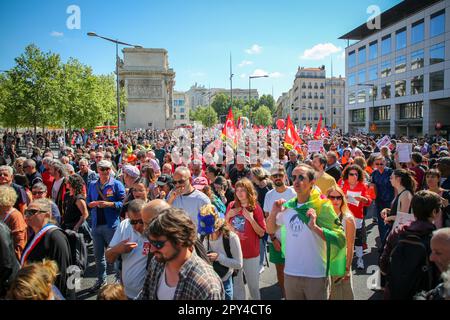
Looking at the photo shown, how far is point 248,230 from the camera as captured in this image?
4.73 metres

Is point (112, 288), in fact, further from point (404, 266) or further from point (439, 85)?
point (439, 85)

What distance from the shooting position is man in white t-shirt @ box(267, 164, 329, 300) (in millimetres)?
3496

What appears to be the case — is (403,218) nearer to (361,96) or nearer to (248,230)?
(248,230)

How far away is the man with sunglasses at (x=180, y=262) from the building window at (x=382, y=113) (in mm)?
54350

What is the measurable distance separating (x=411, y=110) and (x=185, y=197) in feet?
160

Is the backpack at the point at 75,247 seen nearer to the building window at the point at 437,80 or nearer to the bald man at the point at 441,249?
the bald man at the point at 441,249

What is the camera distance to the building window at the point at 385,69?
49.9 m

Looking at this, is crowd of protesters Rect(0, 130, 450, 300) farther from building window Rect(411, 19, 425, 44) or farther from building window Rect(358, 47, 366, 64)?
building window Rect(358, 47, 366, 64)

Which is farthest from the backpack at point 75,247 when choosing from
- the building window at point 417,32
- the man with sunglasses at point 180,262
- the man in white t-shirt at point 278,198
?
the building window at point 417,32

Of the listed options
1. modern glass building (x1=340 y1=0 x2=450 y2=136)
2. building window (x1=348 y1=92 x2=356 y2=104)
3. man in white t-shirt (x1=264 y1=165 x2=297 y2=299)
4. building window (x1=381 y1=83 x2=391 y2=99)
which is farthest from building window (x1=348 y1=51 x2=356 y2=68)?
man in white t-shirt (x1=264 y1=165 x2=297 y2=299)

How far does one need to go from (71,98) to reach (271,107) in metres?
140

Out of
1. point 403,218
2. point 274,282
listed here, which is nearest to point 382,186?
point 403,218

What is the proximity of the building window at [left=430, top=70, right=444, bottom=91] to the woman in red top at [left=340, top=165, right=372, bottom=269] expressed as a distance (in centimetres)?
3972
